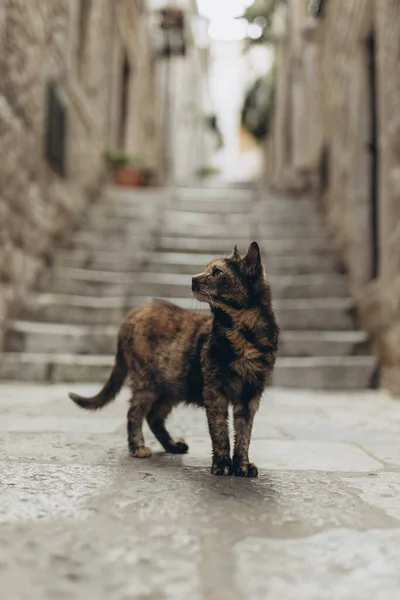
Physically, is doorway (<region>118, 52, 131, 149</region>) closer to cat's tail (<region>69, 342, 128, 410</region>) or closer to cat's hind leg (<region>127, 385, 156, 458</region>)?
cat's tail (<region>69, 342, 128, 410</region>)

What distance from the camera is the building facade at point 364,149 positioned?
4.06 metres

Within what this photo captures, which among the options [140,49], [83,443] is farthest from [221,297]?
[140,49]

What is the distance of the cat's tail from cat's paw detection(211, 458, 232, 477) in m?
0.62

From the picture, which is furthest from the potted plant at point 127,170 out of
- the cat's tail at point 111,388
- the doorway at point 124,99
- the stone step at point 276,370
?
the cat's tail at point 111,388

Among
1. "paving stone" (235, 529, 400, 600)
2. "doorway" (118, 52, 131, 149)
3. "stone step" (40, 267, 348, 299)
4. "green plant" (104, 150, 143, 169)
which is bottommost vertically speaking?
"paving stone" (235, 529, 400, 600)

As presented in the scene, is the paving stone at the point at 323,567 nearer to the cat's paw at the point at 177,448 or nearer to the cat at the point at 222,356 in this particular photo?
the cat at the point at 222,356

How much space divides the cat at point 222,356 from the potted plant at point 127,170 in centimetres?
739

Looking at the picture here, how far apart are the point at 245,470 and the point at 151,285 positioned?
12.4ft

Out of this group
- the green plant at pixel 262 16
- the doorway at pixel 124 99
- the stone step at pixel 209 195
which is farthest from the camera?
the green plant at pixel 262 16

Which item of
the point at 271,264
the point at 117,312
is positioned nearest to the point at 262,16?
the point at 271,264

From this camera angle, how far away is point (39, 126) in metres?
5.20

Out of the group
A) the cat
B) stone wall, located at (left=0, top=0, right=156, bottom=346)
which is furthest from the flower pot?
the cat

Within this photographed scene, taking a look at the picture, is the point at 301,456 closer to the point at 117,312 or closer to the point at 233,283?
the point at 233,283

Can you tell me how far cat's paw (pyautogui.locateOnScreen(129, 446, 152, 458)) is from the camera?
196cm
